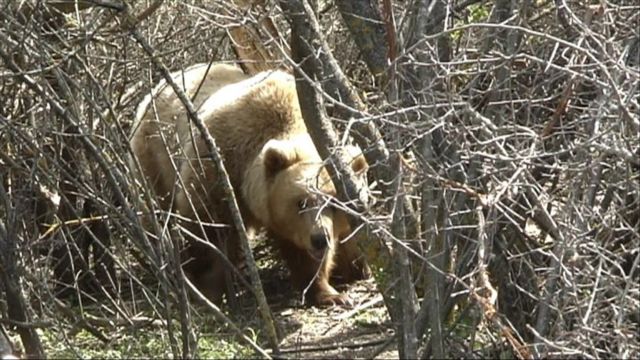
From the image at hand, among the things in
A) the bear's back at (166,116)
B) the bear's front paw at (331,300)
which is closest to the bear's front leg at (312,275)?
the bear's front paw at (331,300)

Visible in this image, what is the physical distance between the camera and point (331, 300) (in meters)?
9.42

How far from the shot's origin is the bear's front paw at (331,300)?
9398 millimetres

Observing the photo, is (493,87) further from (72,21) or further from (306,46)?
(72,21)

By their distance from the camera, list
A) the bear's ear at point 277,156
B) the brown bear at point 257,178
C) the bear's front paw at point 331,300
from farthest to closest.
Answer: the bear's front paw at point 331,300, the brown bear at point 257,178, the bear's ear at point 277,156

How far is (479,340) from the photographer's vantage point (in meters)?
6.45

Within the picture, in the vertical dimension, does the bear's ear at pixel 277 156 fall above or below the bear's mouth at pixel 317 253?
above

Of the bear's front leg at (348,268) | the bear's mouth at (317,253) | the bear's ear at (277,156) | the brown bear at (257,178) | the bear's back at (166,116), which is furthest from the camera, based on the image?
the bear's front leg at (348,268)

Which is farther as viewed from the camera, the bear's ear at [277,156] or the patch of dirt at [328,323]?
the bear's ear at [277,156]

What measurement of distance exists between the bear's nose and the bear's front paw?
24.6 inches

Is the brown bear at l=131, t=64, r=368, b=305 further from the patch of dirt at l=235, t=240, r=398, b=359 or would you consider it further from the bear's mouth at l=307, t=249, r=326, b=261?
the patch of dirt at l=235, t=240, r=398, b=359

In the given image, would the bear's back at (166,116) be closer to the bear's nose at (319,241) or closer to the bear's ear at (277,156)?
the bear's ear at (277,156)

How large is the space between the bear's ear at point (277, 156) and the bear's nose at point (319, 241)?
2.19 ft

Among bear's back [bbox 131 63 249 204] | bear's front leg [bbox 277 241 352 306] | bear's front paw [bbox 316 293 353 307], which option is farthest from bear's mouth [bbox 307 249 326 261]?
bear's back [bbox 131 63 249 204]

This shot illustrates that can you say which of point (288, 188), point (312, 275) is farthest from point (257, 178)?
point (312, 275)
